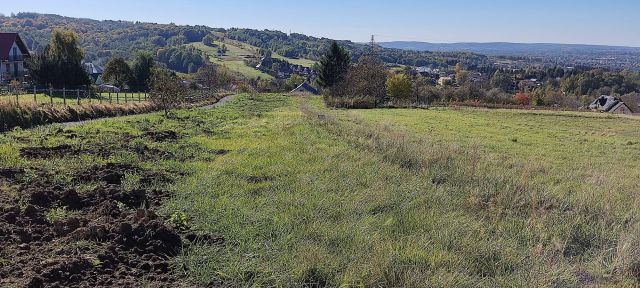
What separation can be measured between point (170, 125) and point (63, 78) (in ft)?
110

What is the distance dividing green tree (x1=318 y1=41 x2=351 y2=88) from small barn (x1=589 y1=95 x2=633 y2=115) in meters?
50.9

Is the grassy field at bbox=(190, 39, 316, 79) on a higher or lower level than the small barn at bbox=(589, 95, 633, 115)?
higher

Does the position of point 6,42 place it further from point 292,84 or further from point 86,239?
point 292,84

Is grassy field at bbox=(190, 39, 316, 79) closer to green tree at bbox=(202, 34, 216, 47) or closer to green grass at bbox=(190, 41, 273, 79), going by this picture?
green grass at bbox=(190, 41, 273, 79)

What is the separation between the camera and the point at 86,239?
5.12 meters

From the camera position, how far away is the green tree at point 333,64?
212 ft

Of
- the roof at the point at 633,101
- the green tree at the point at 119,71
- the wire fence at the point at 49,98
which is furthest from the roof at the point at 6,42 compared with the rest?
the roof at the point at 633,101

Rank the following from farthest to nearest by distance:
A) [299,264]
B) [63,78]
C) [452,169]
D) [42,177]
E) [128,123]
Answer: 1. [63,78]
2. [128,123]
3. [452,169]
4. [42,177]
5. [299,264]

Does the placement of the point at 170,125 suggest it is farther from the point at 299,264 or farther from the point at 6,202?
the point at 299,264

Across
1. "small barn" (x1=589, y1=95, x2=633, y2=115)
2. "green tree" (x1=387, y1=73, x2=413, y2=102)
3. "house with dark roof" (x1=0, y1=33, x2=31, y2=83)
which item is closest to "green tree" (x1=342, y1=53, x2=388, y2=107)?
"green tree" (x1=387, y1=73, x2=413, y2=102)

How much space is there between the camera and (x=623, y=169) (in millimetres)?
15391

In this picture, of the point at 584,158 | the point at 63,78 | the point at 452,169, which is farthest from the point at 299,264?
the point at 63,78

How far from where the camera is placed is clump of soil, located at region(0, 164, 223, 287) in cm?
426

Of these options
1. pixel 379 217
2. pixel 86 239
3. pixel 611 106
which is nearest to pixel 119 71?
pixel 86 239
